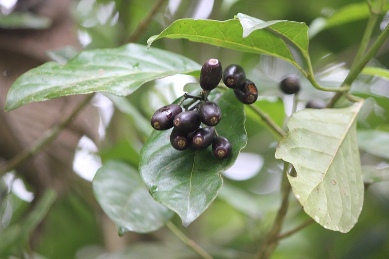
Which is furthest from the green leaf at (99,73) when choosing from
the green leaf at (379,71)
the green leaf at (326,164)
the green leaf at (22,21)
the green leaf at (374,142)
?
the green leaf at (22,21)

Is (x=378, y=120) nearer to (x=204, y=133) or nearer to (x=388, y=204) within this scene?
(x=388, y=204)

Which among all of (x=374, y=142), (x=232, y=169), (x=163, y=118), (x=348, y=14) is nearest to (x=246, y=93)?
(x=163, y=118)

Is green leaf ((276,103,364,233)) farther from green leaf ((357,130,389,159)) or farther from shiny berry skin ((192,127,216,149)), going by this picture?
green leaf ((357,130,389,159))

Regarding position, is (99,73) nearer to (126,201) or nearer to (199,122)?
(199,122)

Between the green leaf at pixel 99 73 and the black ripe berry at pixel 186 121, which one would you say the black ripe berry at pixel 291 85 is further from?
the black ripe berry at pixel 186 121

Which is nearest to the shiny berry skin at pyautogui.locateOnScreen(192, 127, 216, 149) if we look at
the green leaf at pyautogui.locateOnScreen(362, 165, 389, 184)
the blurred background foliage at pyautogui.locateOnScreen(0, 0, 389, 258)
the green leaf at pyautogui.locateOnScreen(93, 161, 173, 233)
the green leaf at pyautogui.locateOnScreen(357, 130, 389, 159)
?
the green leaf at pyautogui.locateOnScreen(93, 161, 173, 233)
